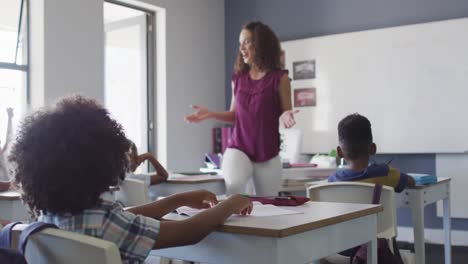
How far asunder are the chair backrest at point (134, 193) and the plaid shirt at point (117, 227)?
5.70 feet

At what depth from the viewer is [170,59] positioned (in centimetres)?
591

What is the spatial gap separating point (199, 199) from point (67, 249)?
59 cm

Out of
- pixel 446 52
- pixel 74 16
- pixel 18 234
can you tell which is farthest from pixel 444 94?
pixel 18 234

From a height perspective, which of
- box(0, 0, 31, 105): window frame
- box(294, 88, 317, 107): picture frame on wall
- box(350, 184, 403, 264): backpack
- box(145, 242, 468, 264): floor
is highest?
box(0, 0, 31, 105): window frame

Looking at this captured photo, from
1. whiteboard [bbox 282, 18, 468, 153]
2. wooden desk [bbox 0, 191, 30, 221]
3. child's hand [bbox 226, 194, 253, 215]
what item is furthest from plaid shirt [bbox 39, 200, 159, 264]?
whiteboard [bbox 282, 18, 468, 153]

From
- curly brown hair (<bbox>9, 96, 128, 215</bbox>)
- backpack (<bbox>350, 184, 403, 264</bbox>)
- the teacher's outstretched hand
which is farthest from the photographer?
the teacher's outstretched hand

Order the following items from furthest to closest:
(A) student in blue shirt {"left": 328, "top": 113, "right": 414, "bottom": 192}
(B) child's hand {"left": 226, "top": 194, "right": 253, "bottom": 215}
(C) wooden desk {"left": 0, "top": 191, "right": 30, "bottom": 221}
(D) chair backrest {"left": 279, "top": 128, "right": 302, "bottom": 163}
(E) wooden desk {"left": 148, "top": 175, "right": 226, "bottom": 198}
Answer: (D) chair backrest {"left": 279, "top": 128, "right": 302, "bottom": 163} → (E) wooden desk {"left": 148, "top": 175, "right": 226, "bottom": 198} → (C) wooden desk {"left": 0, "top": 191, "right": 30, "bottom": 221} → (A) student in blue shirt {"left": 328, "top": 113, "right": 414, "bottom": 192} → (B) child's hand {"left": 226, "top": 194, "right": 253, "bottom": 215}

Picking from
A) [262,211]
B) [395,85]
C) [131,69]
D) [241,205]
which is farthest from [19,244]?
[131,69]

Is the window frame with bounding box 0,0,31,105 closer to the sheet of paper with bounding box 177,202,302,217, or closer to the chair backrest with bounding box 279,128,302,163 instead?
the chair backrest with bounding box 279,128,302,163

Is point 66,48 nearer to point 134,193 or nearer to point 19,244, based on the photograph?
point 134,193

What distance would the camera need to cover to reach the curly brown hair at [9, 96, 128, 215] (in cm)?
108

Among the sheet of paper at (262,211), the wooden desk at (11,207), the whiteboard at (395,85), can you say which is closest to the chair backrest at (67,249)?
the sheet of paper at (262,211)

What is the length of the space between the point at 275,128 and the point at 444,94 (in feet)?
9.42

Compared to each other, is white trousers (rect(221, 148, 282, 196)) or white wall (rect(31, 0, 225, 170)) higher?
white wall (rect(31, 0, 225, 170))
